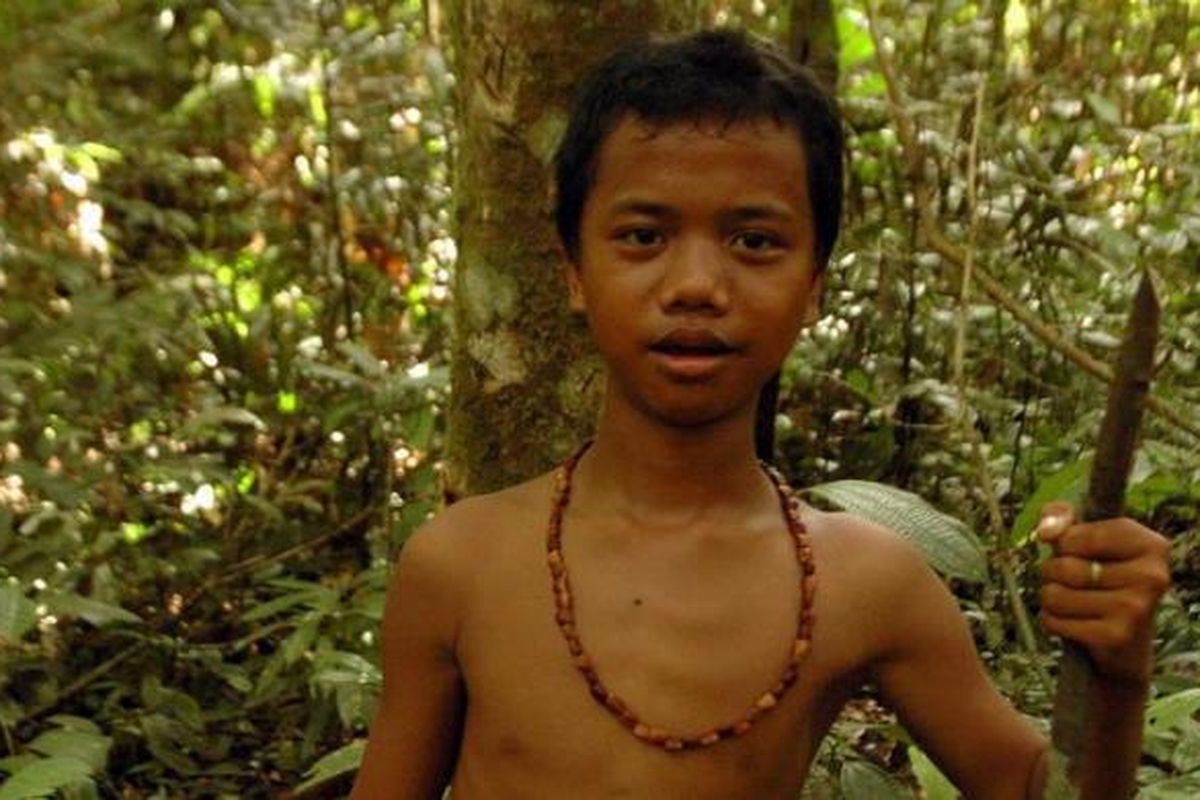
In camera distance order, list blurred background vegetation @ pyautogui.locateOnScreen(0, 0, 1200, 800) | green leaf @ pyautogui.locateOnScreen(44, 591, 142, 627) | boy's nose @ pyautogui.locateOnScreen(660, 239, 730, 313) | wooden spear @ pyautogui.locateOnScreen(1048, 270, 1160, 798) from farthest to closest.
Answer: blurred background vegetation @ pyautogui.locateOnScreen(0, 0, 1200, 800), green leaf @ pyautogui.locateOnScreen(44, 591, 142, 627), boy's nose @ pyautogui.locateOnScreen(660, 239, 730, 313), wooden spear @ pyautogui.locateOnScreen(1048, 270, 1160, 798)

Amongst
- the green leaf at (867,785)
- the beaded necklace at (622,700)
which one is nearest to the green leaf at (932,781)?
the green leaf at (867,785)

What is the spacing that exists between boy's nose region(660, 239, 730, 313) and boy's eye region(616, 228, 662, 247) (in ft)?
0.12

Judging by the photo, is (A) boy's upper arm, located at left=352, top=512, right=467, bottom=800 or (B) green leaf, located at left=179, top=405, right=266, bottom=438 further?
(B) green leaf, located at left=179, top=405, right=266, bottom=438

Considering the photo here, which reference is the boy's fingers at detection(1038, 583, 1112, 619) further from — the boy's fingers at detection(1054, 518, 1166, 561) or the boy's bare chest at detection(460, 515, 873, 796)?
the boy's bare chest at detection(460, 515, 873, 796)

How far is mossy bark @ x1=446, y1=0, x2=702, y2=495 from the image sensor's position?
2.11m

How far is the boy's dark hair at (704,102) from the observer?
161 centimetres

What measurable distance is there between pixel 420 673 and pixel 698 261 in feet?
1.79

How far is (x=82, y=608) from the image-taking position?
2607mm

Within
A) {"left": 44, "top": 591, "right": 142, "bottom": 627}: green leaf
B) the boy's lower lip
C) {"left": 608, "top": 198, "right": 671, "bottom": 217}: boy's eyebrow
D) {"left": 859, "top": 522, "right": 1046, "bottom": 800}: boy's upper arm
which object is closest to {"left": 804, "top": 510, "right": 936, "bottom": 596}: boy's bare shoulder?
{"left": 859, "top": 522, "right": 1046, "bottom": 800}: boy's upper arm

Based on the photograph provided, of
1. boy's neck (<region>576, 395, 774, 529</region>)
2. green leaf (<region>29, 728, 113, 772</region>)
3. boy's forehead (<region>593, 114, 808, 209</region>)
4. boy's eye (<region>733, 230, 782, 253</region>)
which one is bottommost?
green leaf (<region>29, 728, 113, 772</region>)

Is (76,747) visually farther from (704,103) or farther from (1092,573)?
(1092,573)

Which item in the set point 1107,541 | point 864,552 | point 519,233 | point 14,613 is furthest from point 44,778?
point 1107,541

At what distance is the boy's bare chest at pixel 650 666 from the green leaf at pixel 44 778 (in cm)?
78

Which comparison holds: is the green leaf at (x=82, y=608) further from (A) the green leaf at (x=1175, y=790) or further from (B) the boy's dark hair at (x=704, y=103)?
(A) the green leaf at (x=1175, y=790)
